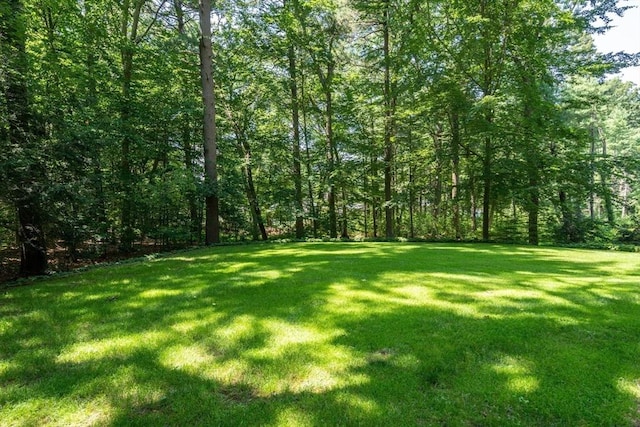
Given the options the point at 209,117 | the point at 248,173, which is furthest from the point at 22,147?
the point at 248,173

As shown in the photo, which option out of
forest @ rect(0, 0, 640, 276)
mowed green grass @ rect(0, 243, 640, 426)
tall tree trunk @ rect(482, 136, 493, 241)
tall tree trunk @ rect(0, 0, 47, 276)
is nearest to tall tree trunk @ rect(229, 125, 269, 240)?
forest @ rect(0, 0, 640, 276)

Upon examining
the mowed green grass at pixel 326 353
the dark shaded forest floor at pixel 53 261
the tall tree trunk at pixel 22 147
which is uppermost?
the tall tree trunk at pixel 22 147

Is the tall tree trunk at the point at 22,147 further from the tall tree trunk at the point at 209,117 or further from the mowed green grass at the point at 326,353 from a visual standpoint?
the tall tree trunk at the point at 209,117

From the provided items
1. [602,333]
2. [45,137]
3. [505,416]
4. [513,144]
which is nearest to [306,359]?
[505,416]

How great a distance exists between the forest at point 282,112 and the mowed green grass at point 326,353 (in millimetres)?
3204

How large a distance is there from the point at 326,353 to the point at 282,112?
14517 mm

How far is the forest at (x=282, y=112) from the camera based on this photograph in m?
7.16

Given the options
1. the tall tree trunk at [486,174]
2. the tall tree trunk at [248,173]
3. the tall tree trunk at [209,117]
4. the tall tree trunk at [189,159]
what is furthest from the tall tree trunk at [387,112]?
the tall tree trunk at [189,159]

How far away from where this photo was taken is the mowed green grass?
2137 mm

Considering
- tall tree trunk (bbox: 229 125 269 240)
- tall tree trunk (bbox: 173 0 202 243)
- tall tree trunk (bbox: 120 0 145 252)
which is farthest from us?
tall tree trunk (bbox: 229 125 269 240)

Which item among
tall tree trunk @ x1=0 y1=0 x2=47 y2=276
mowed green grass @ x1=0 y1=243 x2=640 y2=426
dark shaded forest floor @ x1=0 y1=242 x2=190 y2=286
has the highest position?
tall tree trunk @ x1=0 y1=0 x2=47 y2=276

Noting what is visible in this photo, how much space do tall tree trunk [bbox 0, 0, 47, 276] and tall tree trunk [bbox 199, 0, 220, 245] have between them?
4268 mm

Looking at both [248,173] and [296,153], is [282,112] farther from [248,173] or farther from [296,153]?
[248,173]

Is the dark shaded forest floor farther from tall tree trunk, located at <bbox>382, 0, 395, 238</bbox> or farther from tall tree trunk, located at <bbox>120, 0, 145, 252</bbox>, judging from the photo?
tall tree trunk, located at <bbox>382, 0, 395, 238</bbox>
